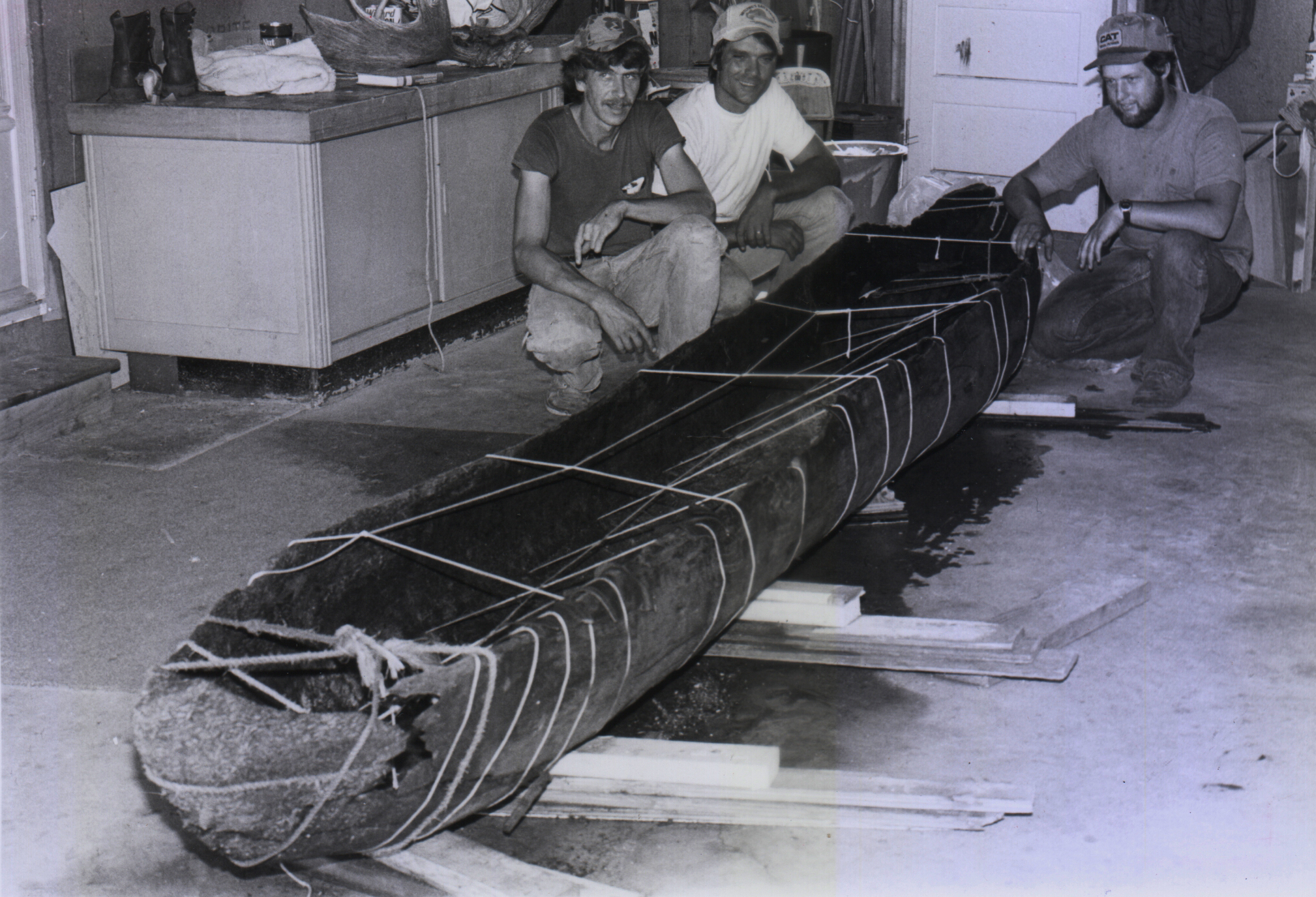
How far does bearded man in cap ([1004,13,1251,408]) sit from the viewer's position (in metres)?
5.32

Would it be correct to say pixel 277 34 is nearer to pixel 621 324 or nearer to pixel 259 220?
pixel 259 220

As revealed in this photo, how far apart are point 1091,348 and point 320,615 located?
3857mm

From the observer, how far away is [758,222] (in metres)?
5.42

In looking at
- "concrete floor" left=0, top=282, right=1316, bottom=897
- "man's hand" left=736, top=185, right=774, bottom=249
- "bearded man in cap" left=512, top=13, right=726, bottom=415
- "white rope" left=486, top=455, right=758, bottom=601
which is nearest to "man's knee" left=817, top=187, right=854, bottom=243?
"man's hand" left=736, top=185, right=774, bottom=249

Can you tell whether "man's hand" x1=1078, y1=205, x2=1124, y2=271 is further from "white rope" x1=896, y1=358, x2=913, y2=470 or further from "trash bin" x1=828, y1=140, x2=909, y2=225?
"white rope" x1=896, y1=358, x2=913, y2=470

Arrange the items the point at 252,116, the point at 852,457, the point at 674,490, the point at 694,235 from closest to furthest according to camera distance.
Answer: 1. the point at 674,490
2. the point at 852,457
3. the point at 694,235
4. the point at 252,116

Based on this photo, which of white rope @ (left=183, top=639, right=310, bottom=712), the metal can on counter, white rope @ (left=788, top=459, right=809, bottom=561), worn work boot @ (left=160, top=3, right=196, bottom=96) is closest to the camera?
white rope @ (left=183, top=639, right=310, bottom=712)

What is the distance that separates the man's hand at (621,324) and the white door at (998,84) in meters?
3.33

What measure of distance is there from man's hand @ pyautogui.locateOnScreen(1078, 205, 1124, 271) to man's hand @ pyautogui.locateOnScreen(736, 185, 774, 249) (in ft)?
3.76

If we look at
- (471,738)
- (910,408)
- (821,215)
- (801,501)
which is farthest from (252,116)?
(471,738)

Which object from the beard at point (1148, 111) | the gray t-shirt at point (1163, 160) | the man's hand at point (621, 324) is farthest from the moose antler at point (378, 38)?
the beard at point (1148, 111)

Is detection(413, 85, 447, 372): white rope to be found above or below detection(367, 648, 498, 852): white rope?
above

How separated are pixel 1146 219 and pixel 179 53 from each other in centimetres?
350

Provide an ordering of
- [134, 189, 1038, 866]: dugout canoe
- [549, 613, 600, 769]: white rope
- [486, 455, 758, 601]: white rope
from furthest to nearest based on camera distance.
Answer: [486, 455, 758, 601]: white rope < [549, 613, 600, 769]: white rope < [134, 189, 1038, 866]: dugout canoe
